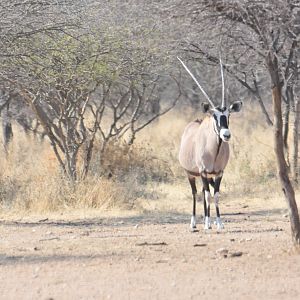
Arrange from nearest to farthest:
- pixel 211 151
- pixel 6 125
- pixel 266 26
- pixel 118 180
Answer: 1. pixel 266 26
2. pixel 211 151
3. pixel 118 180
4. pixel 6 125

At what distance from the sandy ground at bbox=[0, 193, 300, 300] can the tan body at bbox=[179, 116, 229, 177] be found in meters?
0.89

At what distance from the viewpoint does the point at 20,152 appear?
2377 centimetres

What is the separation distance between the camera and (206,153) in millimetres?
13508

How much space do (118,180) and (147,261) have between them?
8.92 m

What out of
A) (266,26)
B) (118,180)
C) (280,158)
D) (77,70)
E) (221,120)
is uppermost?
(77,70)

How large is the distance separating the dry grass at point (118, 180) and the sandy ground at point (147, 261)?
2070mm

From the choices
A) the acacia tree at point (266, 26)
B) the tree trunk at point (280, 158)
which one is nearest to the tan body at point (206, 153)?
the acacia tree at point (266, 26)

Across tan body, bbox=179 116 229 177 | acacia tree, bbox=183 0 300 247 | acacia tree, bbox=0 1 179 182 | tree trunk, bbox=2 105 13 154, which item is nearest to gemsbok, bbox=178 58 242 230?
tan body, bbox=179 116 229 177

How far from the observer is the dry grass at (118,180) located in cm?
1686

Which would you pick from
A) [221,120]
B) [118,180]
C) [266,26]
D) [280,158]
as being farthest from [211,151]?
[118,180]

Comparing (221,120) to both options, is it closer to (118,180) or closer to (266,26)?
(266,26)

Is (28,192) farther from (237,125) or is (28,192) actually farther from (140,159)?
(237,125)

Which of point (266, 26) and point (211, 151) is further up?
point (266, 26)

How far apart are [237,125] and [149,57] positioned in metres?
19.5
